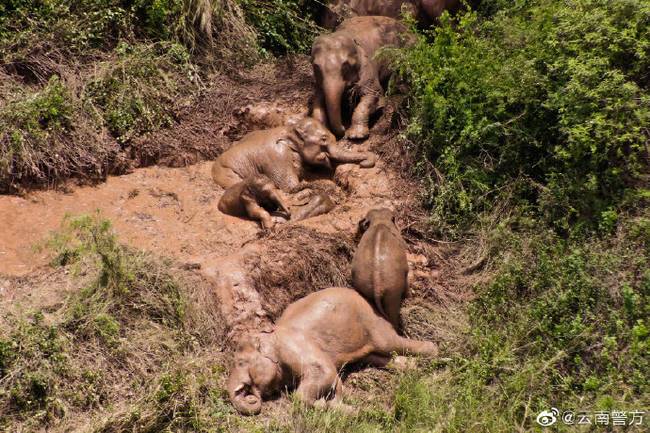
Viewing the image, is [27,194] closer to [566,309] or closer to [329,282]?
[329,282]

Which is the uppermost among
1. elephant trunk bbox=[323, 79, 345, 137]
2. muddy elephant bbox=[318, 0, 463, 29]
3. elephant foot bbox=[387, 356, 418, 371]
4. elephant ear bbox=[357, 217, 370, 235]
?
muddy elephant bbox=[318, 0, 463, 29]

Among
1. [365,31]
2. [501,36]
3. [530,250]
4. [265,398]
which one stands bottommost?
[265,398]

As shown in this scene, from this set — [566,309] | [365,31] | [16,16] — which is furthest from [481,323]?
[16,16]

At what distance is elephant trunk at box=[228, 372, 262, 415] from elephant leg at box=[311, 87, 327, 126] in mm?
3951

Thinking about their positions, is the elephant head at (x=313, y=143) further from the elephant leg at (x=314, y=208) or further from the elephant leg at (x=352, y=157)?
the elephant leg at (x=314, y=208)

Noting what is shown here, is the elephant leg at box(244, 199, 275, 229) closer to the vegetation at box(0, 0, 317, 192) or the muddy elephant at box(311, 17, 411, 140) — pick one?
the muddy elephant at box(311, 17, 411, 140)

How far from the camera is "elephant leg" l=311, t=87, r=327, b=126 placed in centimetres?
962

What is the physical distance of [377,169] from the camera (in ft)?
29.3

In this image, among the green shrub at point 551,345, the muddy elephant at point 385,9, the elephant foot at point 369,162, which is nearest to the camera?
the green shrub at point 551,345

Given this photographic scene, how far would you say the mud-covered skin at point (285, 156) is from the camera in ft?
30.3

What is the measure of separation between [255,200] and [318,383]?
8.23 feet

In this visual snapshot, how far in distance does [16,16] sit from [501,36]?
5.52m

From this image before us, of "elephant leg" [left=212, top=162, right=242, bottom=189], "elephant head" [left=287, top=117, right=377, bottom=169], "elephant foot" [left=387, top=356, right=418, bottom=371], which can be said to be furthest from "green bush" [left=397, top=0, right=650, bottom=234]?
"elephant leg" [left=212, top=162, right=242, bottom=189]

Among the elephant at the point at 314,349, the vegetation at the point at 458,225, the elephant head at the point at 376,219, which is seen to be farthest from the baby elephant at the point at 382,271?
the vegetation at the point at 458,225
